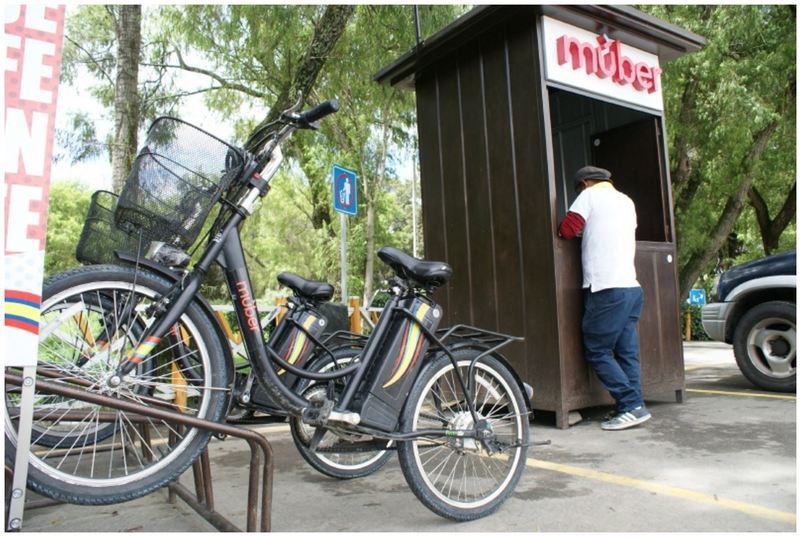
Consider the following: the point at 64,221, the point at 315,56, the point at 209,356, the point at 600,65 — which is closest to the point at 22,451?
the point at 209,356

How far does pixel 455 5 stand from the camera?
9594 millimetres

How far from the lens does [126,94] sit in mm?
6637

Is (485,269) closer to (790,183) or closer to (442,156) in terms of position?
(442,156)

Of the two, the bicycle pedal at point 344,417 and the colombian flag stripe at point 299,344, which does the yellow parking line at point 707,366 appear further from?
the bicycle pedal at point 344,417

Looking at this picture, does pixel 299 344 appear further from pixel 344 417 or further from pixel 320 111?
pixel 320 111

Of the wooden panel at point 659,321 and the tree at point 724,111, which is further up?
the tree at point 724,111

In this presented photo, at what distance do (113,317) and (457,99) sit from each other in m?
3.94

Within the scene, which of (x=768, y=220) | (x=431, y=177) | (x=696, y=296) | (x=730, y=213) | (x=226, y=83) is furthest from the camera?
(x=768, y=220)

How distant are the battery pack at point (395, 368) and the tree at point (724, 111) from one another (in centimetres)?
993

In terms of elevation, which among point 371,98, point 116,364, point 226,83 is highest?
point 226,83

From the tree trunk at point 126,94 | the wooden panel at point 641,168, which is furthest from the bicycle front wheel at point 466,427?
the tree trunk at point 126,94

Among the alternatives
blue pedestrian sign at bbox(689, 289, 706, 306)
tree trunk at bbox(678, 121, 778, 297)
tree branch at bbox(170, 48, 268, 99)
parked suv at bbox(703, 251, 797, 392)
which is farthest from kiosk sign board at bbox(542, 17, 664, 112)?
blue pedestrian sign at bbox(689, 289, 706, 306)

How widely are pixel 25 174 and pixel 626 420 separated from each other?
394 centimetres

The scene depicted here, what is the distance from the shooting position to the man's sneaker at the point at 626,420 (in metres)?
4.42
